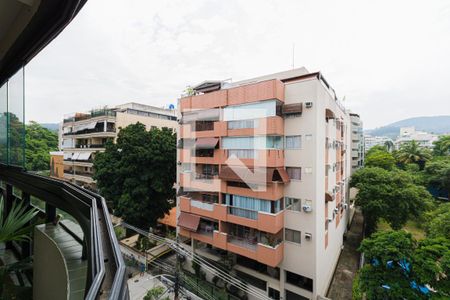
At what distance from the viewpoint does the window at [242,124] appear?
27.9ft

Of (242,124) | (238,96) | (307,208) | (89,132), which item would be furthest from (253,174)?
(89,132)

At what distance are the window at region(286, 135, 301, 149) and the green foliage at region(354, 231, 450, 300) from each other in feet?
13.8

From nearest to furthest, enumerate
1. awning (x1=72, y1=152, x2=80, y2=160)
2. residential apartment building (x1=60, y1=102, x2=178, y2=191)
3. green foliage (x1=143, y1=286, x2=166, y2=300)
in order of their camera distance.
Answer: green foliage (x1=143, y1=286, x2=166, y2=300), residential apartment building (x1=60, y1=102, x2=178, y2=191), awning (x1=72, y1=152, x2=80, y2=160)

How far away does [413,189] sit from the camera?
1267cm

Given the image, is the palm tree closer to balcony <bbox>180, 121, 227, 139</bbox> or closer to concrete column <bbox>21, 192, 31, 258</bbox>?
balcony <bbox>180, 121, 227, 139</bbox>

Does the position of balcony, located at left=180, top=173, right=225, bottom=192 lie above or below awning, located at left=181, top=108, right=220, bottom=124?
below

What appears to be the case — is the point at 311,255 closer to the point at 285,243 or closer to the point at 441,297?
the point at 285,243

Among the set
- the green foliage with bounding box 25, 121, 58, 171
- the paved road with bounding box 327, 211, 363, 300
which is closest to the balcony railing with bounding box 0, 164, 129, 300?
the paved road with bounding box 327, 211, 363, 300

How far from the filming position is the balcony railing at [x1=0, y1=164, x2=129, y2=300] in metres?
0.85

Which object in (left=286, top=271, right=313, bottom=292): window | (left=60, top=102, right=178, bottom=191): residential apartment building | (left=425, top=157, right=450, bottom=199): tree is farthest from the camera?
(left=425, top=157, right=450, bottom=199): tree

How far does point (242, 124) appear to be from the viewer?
886 cm

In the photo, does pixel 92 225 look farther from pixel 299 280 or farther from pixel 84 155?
pixel 84 155

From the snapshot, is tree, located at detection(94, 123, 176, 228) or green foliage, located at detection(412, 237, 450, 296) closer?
green foliage, located at detection(412, 237, 450, 296)

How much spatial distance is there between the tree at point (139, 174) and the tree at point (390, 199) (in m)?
12.3
